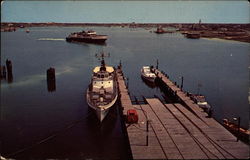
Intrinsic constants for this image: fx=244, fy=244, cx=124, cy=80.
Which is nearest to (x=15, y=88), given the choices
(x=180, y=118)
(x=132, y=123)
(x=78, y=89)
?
(x=78, y=89)

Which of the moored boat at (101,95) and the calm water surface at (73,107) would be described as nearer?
the calm water surface at (73,107)

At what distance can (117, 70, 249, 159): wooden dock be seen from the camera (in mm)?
25938

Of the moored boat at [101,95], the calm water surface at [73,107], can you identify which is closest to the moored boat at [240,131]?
the calm water surface at [73,107]

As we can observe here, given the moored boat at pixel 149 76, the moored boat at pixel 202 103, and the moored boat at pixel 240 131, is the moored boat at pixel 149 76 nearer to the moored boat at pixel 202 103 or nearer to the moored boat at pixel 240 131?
the moored boat at pixel 202 103

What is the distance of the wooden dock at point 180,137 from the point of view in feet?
85.1

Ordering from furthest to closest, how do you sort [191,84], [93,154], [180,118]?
1. [191,84]
2. [180,118]
3. [93,154]

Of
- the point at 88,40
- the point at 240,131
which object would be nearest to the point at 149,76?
the point at 240,131

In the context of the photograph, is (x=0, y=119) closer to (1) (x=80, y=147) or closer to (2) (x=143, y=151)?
(1) (x=80, y=147)

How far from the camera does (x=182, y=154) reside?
1015 inches

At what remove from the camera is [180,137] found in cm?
2970

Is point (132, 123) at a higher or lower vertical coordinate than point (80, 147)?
higher

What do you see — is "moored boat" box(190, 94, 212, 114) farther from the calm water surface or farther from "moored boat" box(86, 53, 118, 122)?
"moored boat" box(86, 53, 118, 122)

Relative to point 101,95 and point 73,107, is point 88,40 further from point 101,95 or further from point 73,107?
point 101,95

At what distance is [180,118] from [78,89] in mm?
31500
